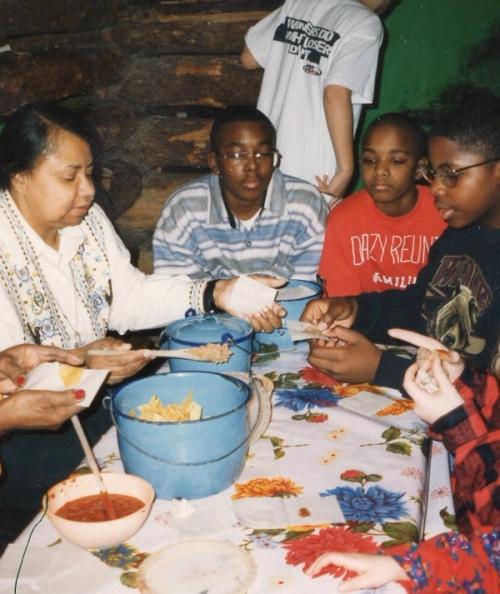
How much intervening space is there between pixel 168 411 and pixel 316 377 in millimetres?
659

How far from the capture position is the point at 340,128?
341 centimetres

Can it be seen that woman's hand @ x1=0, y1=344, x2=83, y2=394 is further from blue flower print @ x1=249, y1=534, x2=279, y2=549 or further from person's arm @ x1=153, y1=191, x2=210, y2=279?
person's arm @ x1=153, y1=191, x2=210, y2=279

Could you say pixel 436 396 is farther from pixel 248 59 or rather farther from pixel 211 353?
pixel 248 59

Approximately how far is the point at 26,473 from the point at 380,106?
4.23 meters

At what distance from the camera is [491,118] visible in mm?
2252

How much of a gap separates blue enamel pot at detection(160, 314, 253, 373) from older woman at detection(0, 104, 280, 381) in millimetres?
128

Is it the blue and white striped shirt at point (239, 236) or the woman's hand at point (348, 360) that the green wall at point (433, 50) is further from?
the woman's hand at point (348, 360)

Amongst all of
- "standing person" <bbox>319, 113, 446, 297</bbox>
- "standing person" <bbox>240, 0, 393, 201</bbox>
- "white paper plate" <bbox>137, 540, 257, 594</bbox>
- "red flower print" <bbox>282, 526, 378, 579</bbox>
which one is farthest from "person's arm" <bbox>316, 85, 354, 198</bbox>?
"white paper plate" <bbox>137, 540, 257, 594</bbox>

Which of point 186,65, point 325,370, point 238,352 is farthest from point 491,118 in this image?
point 186,65

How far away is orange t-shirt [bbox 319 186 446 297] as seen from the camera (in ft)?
10.1

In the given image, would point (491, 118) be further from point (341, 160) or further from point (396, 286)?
point (341, 160)

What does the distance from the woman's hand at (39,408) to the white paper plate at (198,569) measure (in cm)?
46

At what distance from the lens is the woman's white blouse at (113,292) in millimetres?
2150

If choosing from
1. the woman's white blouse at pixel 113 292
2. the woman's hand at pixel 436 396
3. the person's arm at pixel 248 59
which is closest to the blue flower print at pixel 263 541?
the woman's hand at pixel 436 396
